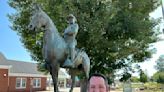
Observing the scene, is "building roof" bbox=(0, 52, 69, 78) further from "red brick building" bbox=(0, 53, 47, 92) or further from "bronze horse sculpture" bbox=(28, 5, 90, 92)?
"bronze horse sculpture" bbox=(28, 5, 90, 92)

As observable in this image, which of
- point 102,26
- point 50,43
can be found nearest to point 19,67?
point 102,26

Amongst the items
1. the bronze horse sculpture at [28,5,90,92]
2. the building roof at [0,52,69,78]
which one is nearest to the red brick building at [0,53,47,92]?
the building roof at [0,52,69,78]

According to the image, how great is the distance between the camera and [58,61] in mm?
7094

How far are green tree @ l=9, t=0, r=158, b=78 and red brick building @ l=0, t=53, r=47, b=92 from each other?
14.4 metres

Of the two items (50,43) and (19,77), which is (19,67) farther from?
A: (50,43)

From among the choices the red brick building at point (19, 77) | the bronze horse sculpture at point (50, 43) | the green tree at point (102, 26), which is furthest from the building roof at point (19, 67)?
the bronze horse sculpture at point (50, 43)

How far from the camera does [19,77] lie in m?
34.2

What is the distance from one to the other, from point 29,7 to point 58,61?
9.11m

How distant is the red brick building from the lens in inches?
1179

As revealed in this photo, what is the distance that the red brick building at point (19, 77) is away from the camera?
98.3ft

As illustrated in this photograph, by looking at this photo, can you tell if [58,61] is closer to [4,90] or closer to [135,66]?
[135,66]

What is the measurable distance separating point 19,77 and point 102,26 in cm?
2216

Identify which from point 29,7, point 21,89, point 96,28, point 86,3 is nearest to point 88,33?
point 96,28

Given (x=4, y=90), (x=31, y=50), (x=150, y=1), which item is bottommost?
(x=4, y=90)
